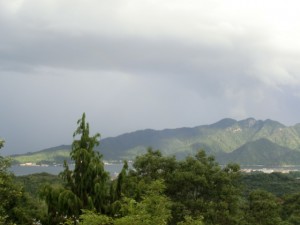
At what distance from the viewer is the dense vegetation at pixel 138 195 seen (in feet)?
73.1

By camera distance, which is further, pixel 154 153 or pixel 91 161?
pixel 154 153

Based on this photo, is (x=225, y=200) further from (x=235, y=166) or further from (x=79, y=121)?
(x=79, y=121)

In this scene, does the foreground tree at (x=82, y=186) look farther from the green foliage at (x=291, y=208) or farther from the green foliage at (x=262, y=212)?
the green foliage at (x=291, y=208)

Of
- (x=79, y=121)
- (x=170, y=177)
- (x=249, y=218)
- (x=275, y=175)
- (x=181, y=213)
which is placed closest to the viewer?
(x=79, y=121)

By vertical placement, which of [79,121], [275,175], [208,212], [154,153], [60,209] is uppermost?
[79,121]

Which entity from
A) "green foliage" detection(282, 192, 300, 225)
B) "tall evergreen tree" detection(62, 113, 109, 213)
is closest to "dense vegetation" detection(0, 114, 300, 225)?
"tall evergreen tree" detection(62, 113, 109, 213)

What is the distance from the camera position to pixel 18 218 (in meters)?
32.8

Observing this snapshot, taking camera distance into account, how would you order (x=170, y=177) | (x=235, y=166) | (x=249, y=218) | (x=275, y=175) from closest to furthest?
(x=170, y=177), (x=235, y=166), (x=249, y=218), (x=275, y=175)

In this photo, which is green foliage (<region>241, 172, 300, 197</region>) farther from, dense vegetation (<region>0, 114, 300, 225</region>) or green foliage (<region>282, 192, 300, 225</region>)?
dense vegetation (<region>0, 114, 300, 225</region>)

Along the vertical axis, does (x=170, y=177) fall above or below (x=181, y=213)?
above

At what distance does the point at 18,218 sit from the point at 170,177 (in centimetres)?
1349

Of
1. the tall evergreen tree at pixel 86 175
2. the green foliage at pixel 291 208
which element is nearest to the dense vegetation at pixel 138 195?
the tall evergreen tree at pixel 86 175

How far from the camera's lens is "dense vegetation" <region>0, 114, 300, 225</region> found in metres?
22.3

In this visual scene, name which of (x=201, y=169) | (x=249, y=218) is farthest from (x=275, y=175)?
(x=201, y=169)
